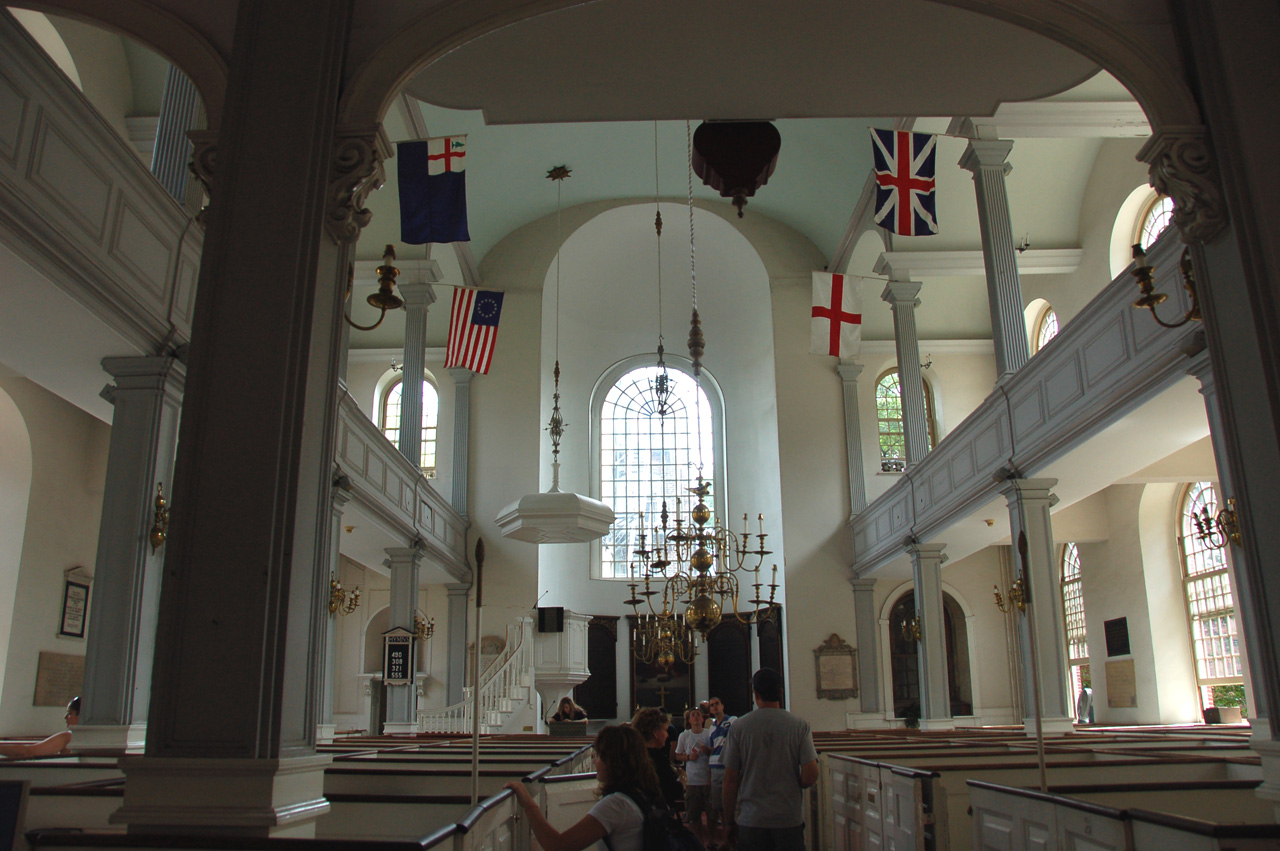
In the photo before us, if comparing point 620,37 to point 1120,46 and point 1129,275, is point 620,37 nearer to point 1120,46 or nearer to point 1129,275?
point 1120,46

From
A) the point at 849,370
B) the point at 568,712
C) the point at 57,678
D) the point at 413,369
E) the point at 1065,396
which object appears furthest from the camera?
→ the point at 849,370

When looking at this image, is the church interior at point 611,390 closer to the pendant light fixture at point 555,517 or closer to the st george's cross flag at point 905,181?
the pendant light fixture at point 555,517

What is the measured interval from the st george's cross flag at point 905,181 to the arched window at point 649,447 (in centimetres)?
1148

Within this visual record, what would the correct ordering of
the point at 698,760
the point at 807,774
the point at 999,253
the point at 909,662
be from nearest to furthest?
the point at 807,774, the point at 698,760, the point at 999,253, the point at 909,662

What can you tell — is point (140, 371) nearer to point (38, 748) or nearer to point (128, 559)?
point (128, 559)

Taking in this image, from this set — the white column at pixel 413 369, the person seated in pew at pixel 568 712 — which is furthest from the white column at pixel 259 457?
the white column at pixel 413 369

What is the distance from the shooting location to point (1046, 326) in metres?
17.3

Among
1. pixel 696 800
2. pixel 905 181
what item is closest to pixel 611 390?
pixel 905 181

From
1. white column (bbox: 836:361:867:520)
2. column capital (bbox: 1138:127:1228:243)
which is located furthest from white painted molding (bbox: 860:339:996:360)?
column capital (bbox: 1138:127:1228:243)

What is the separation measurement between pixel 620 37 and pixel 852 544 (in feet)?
49.3

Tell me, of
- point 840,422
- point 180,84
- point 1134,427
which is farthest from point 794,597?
point 180,84

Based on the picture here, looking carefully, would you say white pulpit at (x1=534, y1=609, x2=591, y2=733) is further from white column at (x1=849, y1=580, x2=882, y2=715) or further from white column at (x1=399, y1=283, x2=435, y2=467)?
white column at (x1=849, y1=580, x2=882, y2=715)

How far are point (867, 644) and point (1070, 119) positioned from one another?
1046cm

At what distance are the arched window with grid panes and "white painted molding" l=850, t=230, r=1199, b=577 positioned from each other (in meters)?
5.44
